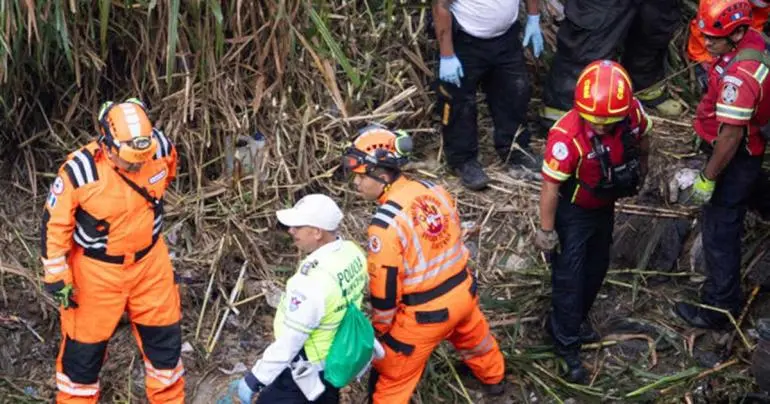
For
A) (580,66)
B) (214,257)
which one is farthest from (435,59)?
(214,257)

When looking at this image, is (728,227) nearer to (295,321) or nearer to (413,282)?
(413,282)

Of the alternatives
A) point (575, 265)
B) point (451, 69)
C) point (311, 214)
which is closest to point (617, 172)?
point (575, 265)

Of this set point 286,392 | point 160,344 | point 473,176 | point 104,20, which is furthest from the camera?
point 473,176

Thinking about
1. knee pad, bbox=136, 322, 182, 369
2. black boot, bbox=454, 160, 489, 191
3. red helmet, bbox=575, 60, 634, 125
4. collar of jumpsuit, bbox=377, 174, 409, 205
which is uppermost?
red helmet, bbox=575, 60, 634, 125

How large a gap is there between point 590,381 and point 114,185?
2807 millimetres

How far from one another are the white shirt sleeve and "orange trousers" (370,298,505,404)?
673mm

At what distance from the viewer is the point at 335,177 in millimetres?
7574

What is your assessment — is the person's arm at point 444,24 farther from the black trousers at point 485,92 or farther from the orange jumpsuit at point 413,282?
the orange jumpsuit at point 413,282

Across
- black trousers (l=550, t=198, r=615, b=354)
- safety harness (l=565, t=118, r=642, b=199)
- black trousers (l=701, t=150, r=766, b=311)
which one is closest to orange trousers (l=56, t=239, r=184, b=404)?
black trousers (l=550, t=198, r=615, b=354)

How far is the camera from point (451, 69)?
7.22 meters

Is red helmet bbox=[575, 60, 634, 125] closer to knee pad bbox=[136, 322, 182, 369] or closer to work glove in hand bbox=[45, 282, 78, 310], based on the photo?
knee pad bbox=[136, 322, 182, 369]

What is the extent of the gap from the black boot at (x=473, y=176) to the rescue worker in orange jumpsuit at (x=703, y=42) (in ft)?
5.00

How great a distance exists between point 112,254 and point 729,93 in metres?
3.25

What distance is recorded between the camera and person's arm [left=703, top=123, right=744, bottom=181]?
5.98 metres
